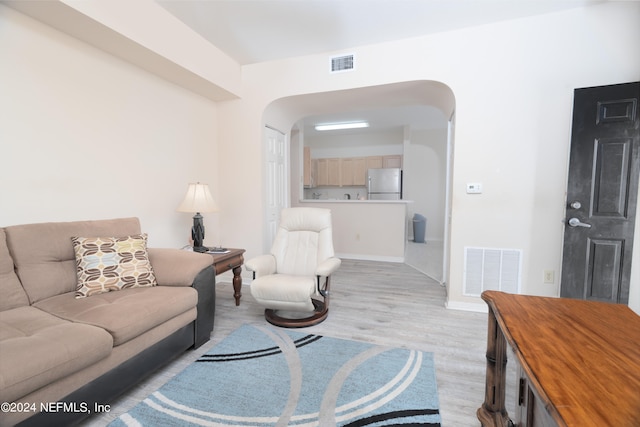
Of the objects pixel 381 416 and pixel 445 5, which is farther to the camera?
pixel 445 5

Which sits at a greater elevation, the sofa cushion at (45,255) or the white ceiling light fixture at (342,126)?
the white ceiling light fixture at (342,126)

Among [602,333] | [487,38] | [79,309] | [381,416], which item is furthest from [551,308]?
[487,38]

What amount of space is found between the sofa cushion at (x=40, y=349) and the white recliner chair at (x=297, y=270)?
3.68ft

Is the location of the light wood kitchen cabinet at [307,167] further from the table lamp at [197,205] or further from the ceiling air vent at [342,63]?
the table lamp at [197,205]

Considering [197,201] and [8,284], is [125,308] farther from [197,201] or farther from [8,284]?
[197,201]

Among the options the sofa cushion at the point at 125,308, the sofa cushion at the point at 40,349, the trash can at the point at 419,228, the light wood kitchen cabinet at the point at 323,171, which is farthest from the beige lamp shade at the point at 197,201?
the trash can at the point at 419,228

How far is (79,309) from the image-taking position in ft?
5.16

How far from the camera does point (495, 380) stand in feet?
4.21

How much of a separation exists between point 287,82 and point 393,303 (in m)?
2.76

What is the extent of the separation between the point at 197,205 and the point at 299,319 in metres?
1.41

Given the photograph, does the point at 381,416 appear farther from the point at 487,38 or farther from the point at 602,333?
the point at 487,38

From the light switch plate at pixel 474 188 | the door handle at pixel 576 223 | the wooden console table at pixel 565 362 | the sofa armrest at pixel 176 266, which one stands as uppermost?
the light switch plate at pixel 474 188

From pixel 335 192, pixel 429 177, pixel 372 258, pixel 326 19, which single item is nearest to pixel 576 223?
pixel 326 19

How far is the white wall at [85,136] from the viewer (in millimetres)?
1820
